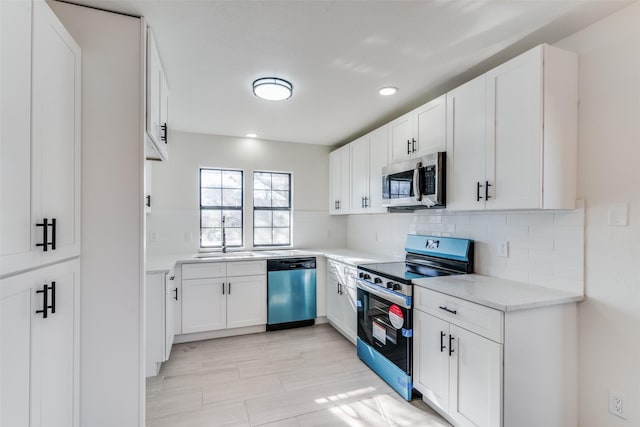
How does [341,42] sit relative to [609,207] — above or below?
above

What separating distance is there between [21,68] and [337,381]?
9.13 ft

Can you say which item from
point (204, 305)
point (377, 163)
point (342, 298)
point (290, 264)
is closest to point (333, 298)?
point (342, 298)

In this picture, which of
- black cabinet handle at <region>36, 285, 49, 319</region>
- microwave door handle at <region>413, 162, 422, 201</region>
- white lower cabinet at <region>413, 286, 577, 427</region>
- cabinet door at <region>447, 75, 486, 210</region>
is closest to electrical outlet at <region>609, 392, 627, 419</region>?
white lower cabinet at <region>413, 286, 577, 427</region>

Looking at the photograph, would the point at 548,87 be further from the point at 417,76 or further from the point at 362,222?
the point at 362,222

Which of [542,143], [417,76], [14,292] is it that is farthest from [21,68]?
[542,143]

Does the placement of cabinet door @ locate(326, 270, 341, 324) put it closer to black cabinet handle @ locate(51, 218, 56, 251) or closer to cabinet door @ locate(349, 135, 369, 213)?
cabinet door @ locate(349, 135, 369, 213)

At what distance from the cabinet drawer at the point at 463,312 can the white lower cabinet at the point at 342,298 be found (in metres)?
1.03

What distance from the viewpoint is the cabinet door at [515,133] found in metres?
1.74

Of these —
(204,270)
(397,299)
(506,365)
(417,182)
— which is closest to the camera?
(506,365)

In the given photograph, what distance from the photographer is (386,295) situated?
99.7 inches

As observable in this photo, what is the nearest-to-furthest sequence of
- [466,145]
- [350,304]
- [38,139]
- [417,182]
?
[38,139]
[466,145]
[417,182]
[350,304]

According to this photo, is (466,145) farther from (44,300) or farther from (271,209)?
(271,209)

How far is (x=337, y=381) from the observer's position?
2.58m

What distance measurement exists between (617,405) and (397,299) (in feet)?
4.29
